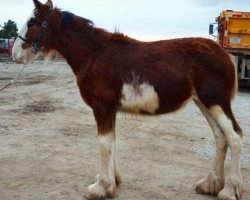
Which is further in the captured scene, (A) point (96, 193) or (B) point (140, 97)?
(A) point (96, 193)

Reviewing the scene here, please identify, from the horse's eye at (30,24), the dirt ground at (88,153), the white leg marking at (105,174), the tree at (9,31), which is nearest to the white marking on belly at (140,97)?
the white leg marking at (105,174)

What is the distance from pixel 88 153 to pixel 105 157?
1.84 metres

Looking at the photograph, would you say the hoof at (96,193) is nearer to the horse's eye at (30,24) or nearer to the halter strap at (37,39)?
the halter strap at (37,39)

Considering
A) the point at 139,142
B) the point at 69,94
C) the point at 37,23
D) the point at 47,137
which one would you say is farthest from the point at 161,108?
the point at 69,94

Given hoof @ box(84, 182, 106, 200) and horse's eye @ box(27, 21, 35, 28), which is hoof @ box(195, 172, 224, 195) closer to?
hoof @ box(84, 182, 106, 200)

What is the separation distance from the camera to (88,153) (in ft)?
21.8

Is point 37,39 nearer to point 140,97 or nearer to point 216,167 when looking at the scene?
point 140,97

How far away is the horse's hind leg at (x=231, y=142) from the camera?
181 inches

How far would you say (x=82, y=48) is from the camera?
4.94 meters

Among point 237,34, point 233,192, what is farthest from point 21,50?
point 237,34

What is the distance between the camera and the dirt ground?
514 centimetres

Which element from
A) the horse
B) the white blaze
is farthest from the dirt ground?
the white blaze

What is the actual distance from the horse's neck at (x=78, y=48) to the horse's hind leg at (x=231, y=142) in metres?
1.52

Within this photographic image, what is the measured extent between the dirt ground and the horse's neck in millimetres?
1299
